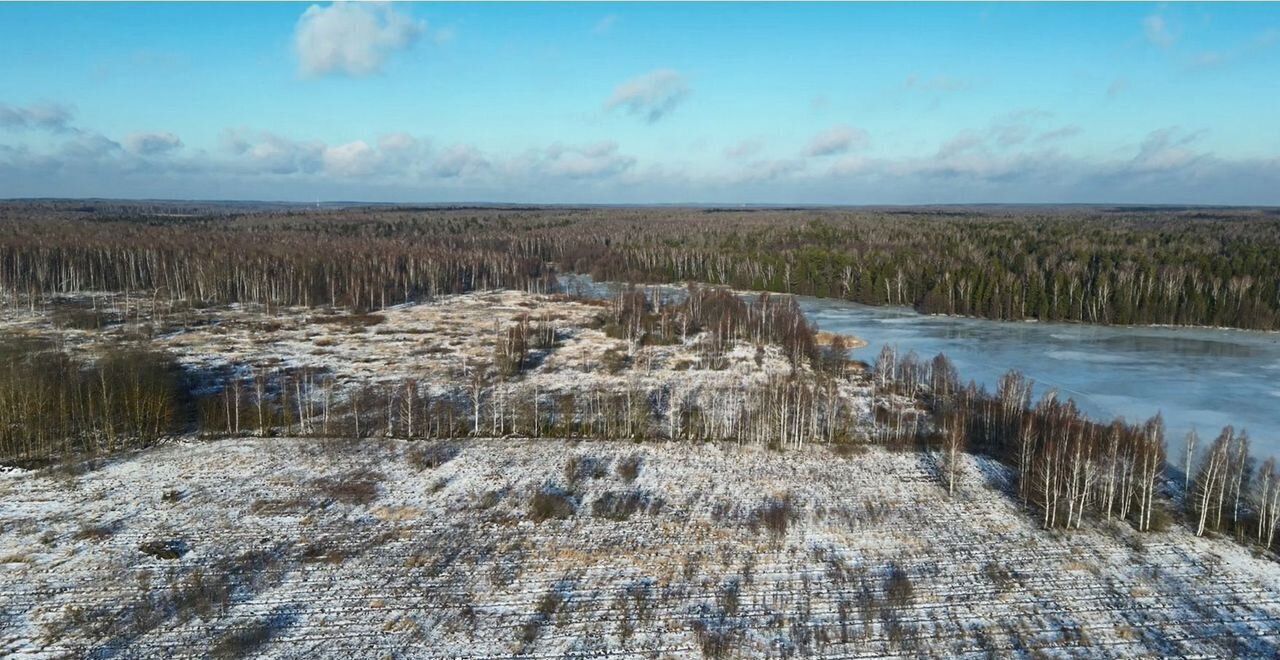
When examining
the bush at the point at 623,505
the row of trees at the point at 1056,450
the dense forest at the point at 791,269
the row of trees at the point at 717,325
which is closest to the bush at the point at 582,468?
the bush at the point at 623,505

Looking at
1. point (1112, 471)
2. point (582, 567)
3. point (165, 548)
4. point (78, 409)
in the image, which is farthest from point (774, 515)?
point (78, 409)

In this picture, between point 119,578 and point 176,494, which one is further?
point 176,494

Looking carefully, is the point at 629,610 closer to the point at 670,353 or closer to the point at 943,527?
the point at 943,527

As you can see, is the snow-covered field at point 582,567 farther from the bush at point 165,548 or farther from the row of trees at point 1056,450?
the row of trees at point 1056,450

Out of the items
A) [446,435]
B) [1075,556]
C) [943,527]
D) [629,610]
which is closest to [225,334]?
[446,435]

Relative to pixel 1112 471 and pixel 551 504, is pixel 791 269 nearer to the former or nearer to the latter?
pixel 1112 471

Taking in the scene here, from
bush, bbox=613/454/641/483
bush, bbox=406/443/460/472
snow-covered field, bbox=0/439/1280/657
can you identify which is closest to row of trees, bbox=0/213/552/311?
bush, bbox=406/443/460/472
